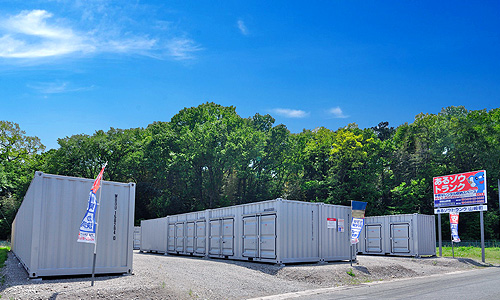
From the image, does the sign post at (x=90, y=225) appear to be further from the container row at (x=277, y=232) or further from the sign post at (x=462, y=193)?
the sign post at (x=462, y=193)

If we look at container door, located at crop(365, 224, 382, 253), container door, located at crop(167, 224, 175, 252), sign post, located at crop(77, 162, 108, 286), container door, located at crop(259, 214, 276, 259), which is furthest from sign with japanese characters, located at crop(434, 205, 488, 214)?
sign post, located at crop(77, 162, 108, 286)

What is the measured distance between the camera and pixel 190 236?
24562 mm

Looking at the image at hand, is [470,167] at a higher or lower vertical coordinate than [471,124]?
lower

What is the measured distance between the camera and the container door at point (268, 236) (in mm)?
16938

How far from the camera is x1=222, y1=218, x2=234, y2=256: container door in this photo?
2000 cm

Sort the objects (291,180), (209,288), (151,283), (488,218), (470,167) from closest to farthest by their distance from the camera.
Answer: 1. (151,283)
2. (209,288)
3. (488,218)
4. (470,167)
5. (291,180)

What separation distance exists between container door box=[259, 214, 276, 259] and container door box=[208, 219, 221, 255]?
412cm

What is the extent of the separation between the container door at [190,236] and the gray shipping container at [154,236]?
3.69 metres

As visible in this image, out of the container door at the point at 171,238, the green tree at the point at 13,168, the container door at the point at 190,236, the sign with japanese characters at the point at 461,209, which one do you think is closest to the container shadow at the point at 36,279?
the container door at the point at 190,236

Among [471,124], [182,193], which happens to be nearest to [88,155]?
[182,193]

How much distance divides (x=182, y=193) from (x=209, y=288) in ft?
128

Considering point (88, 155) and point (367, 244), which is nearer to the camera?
point (367, 244)

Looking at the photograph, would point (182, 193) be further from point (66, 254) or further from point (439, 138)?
point (66, 254)

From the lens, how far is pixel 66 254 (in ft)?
37.5
